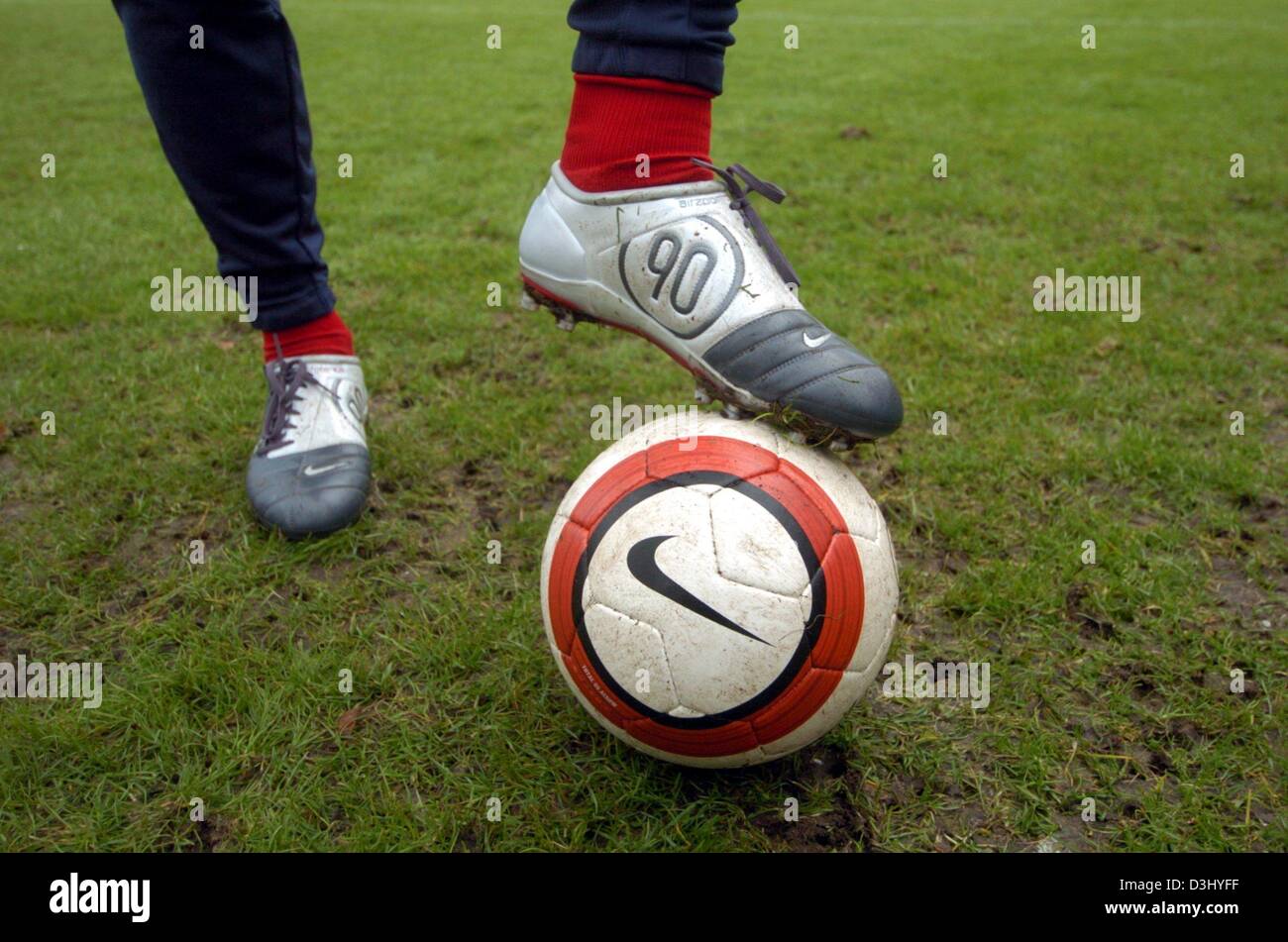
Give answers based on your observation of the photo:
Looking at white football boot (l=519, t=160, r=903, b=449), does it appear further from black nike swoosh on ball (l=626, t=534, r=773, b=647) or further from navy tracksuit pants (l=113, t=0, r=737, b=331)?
black nike swoosh on ball (l=626, t=534, r=773, b=647)

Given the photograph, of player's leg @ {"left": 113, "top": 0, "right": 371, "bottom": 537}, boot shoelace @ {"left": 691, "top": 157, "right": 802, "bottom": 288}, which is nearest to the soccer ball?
boot shoelace @ {"left": 691, "top": 157, "right": 802, "bottom": 288}

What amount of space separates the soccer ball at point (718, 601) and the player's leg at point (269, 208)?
1.02 m

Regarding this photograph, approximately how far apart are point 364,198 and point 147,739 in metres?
3.98

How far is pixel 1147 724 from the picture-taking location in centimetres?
201

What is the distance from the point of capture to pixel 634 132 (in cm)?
202

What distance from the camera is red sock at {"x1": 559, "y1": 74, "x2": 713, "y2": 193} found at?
1998 mm

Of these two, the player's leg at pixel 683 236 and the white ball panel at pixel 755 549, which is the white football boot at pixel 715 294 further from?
the white ball panel at pixel 755 549

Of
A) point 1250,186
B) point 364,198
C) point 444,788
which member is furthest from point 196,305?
point 1250,186

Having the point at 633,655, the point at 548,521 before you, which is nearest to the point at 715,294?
the point at 633,655

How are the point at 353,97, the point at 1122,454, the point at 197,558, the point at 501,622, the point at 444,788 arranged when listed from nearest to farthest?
the point at 444,788, the point at 501,622, the point at 197,558, the point at 1122,454, the point at 353,97

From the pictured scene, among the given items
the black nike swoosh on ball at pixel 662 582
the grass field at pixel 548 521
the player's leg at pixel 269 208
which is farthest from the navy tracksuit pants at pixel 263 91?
the black nike swoosh on ball at pixel 662 582

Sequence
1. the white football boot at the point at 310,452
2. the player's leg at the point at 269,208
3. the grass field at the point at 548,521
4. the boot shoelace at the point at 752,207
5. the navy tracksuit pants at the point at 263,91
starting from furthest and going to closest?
the white football boot at the point at 310,452, the player's leg at the point at 269,208, the boot shoelace at the point at 752,207, the navy tracksuit pants at the point at 263,91, the grass field at the point at 548,521

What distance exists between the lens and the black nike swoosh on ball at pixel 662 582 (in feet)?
5.60

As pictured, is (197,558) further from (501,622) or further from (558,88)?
(558,88)
